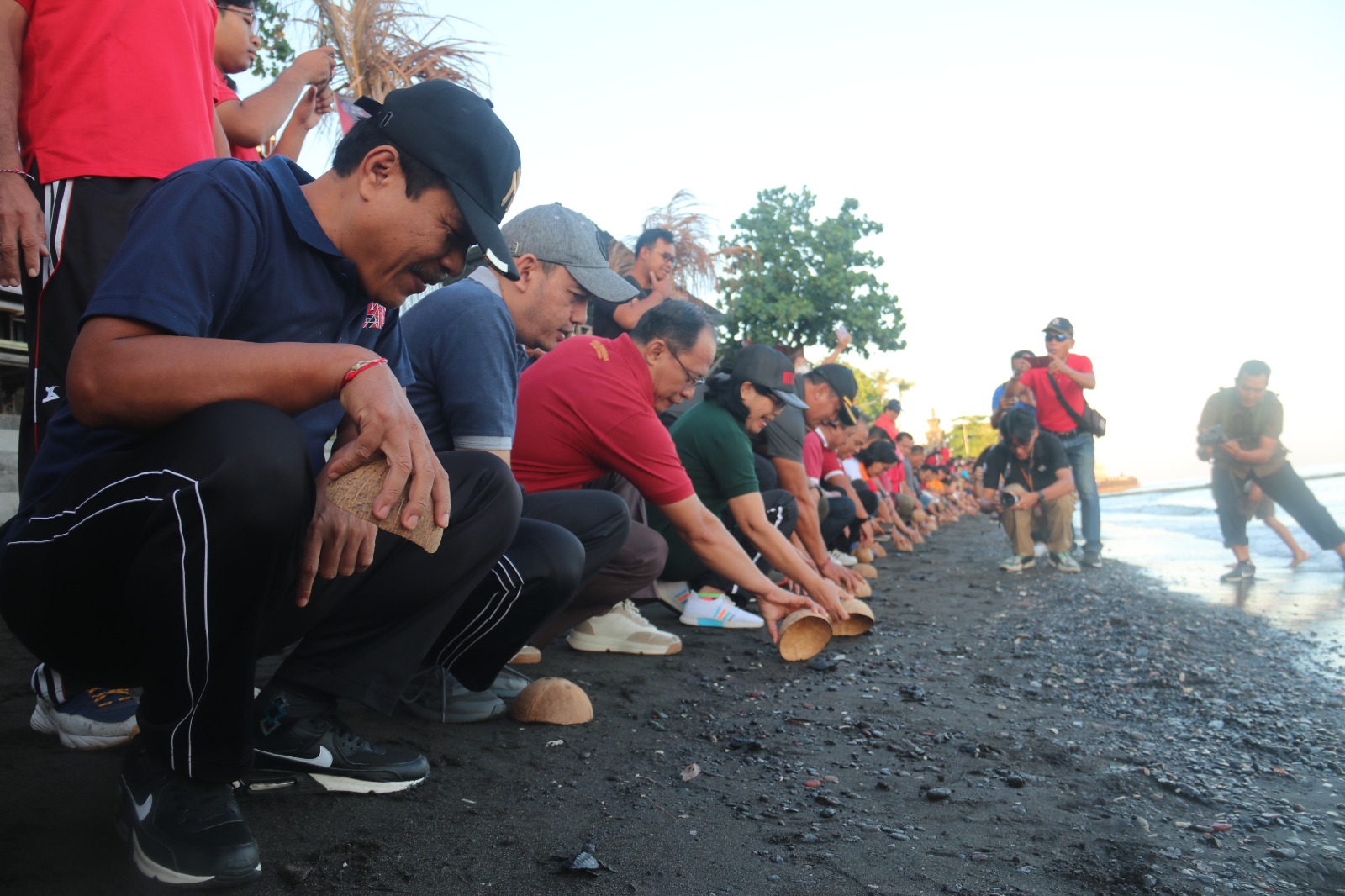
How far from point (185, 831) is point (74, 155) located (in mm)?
1546

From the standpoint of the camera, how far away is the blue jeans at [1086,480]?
7680 mm

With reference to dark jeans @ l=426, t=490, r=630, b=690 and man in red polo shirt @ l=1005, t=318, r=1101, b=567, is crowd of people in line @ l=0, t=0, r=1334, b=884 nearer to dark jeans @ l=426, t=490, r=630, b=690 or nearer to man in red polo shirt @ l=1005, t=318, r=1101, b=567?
dark jeans @ l=426, t=490, r=630, b=690

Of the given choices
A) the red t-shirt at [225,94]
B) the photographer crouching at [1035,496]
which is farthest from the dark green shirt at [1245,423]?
the red t-shirt at [225,94]

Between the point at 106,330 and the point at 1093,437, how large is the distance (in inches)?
309

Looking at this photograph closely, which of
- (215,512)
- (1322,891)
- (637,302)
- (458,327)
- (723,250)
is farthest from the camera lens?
(723,250)

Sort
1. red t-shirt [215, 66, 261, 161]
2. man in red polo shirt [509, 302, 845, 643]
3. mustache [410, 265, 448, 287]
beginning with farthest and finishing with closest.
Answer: man in red polo shirt [509, 302, 845, 643]
red t-shirt [215, 66, 261, 161]
mustache [410, 265, 448, 287]

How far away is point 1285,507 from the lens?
7.46m

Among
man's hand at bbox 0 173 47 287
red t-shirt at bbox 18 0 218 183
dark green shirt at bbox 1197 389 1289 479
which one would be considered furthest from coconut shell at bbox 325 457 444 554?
dark green shirt at bbox 1197 389 1289 479

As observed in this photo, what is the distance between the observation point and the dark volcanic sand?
5.21 ft

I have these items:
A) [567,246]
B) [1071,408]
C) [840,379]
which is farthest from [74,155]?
[1071,408]

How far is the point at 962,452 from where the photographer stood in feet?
184

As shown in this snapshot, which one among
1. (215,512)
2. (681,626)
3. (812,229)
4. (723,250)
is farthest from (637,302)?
(812,229)

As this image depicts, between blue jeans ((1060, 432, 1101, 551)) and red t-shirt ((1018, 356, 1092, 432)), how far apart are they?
0.44 feet

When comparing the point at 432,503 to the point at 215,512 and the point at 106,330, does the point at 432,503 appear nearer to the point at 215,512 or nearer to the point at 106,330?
the point at 215,512
